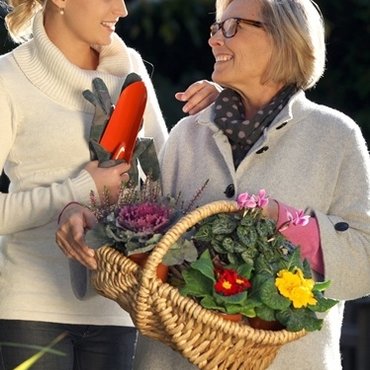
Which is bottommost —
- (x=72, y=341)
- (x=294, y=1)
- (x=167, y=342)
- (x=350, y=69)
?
(x=350, y=69)

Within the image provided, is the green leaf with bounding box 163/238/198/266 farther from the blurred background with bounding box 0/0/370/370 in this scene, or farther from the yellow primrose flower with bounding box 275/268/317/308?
the blurred background with bounding box 0/0/370/370

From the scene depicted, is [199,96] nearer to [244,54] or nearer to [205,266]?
[244,54]

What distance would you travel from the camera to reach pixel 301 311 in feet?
13.6

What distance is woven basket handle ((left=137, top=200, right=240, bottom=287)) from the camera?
13.3 ft

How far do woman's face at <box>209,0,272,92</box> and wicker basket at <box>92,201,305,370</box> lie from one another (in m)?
0.53

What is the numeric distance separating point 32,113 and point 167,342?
31.4 inches

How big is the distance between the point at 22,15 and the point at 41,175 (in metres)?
0.51

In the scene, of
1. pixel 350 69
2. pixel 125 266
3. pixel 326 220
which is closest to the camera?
pixel 125 266

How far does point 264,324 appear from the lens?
413 cm

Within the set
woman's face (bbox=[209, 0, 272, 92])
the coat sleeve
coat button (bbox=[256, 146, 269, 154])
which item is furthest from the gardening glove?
the coat sleeve

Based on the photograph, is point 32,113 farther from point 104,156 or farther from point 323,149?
point 323,149

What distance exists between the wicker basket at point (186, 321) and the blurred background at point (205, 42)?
464cm

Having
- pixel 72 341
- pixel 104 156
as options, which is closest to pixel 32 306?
pixel 72 341

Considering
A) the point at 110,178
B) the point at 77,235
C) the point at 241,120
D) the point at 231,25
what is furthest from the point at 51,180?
the point at 231,25
